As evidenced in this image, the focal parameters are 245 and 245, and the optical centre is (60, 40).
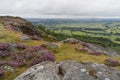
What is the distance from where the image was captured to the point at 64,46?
149ft

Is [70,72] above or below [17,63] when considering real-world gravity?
above

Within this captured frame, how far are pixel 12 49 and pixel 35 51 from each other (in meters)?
4.50

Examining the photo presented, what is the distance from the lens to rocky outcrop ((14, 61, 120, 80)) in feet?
80.4

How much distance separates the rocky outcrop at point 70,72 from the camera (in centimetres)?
2452

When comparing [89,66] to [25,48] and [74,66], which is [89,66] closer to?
[74,66]

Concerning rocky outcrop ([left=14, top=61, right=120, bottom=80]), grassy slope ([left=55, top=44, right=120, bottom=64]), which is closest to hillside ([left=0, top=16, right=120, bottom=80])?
grassy slope ([left=55, top=44, right=120, bottom=64])

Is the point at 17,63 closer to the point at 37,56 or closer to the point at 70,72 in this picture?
the point at 37,56

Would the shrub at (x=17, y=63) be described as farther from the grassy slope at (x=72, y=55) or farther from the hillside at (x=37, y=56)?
the grassy slope at (x=72, y=55)

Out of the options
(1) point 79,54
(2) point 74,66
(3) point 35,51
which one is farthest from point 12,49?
(2) point 74,66

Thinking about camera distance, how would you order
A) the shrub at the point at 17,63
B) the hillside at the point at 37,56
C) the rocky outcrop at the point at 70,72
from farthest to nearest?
the shrub at the point at 17,63, the hillside at the point at 37,56, the rocky outcrop at the point at 70,72

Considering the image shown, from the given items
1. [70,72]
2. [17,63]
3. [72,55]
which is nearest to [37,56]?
[17,63]

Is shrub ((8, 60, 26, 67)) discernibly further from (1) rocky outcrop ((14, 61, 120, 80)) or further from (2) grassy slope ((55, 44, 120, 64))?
(1) rocky outcrop ((14, 61, 120, 80))

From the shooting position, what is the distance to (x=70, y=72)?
24797 millimetres

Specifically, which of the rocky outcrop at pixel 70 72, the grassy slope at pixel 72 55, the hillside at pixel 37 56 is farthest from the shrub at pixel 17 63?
the rocky outcrop at pixel 70 72
